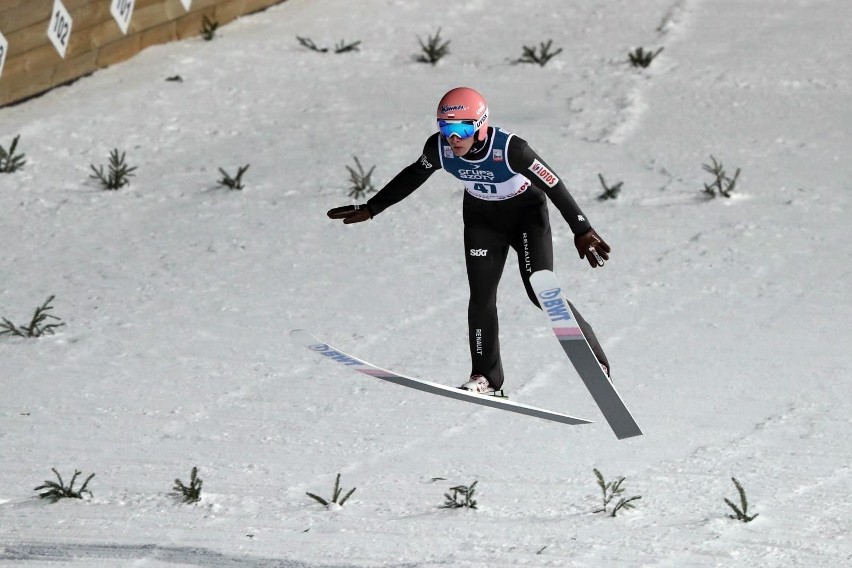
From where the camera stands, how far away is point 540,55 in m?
14.0

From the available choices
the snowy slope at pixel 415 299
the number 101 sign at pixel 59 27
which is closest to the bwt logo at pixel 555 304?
the snowy slope at pixel 415 299

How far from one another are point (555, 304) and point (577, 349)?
0.87 feet

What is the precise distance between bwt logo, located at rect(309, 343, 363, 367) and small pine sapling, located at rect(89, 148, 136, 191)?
5329mm

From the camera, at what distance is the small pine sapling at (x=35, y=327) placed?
9.23 meters

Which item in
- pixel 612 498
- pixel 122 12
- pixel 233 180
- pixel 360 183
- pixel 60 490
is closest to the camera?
pixel 612 498

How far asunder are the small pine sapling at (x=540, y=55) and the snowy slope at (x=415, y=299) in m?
0.17

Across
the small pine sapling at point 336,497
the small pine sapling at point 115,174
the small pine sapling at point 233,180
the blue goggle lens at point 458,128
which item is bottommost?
the small pine sapling at point 336,497

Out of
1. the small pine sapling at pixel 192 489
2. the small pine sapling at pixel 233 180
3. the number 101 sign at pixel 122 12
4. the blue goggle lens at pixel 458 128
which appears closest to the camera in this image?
the blue goggle lens at pixel 458 128

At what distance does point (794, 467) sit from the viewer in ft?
23.9

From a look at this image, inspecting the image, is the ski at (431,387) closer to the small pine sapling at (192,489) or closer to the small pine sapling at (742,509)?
the small pine sapling at (742,509)

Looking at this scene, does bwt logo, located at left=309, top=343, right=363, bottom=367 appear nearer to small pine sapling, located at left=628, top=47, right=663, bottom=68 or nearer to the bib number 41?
the bib number 41

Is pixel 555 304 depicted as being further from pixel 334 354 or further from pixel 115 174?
pixel 115 174

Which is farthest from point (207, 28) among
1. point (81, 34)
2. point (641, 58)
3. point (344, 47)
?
point (641, 58)

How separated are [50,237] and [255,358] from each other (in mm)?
2822
